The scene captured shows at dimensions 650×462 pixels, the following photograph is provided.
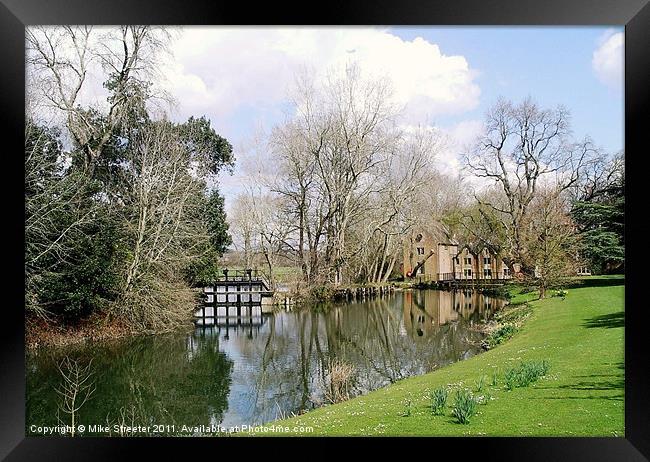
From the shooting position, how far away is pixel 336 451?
3.85 meters

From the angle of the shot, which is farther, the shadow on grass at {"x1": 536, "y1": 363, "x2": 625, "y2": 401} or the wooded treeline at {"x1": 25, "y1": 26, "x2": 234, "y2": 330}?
the wooded treeline at {"x1": 25, "y1": 26, "x2": 234, "y2": 330}

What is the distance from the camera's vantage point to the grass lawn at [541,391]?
3869 millimetres

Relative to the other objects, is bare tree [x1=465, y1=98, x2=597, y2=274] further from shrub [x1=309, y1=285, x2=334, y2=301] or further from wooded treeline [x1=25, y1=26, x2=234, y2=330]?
wooded treeline [x1=25, y1=26, x2=234, y2=330]

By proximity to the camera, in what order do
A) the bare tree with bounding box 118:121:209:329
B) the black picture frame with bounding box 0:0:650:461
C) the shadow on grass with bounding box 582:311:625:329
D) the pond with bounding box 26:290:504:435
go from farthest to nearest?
→ the bare tree with bounding box 118:121:209:329 → the pond with bounding box 26:290:504:435 → the shadow on grass with bounding box 582:311:625:329 → the black picture frame with bounding box 0:0:650:461

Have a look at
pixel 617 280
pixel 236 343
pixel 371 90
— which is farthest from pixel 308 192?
pixel 617 280

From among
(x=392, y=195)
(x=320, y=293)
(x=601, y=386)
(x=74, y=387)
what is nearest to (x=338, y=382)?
(x=320, y=293)

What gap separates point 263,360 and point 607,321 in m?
2.78

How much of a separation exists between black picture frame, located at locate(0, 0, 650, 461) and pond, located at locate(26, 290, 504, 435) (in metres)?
0.23

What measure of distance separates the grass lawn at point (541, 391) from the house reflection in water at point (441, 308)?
1.18ft

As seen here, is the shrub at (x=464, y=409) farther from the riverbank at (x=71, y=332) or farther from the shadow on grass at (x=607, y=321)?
the riverbank at (x=71, y=332)

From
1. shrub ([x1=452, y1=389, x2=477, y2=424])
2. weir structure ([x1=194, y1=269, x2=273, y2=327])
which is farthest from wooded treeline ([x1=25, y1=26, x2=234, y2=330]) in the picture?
shrub ([x1=452, y1=389, x2=477, y2=424])

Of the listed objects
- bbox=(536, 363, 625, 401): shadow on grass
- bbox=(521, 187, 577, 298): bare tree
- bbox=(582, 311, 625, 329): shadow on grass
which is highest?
bbox=(521, 187, 577, 298): bare tree

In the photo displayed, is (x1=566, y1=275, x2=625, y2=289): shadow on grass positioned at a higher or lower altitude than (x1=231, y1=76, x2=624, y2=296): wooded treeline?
lower

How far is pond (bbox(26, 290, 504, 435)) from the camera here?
4254mm
